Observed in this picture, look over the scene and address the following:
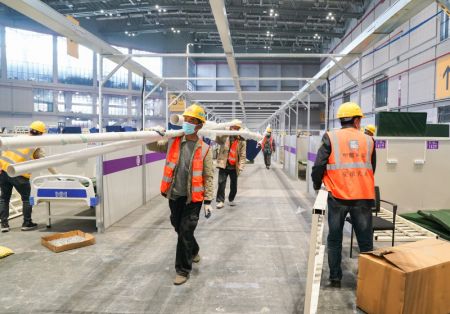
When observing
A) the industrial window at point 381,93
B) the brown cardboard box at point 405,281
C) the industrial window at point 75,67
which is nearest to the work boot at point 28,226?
the brown cardboard box at point 405,281

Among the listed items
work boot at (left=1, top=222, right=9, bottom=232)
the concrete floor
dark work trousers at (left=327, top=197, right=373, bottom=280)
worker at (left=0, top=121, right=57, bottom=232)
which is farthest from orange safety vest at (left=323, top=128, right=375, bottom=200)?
work boot at (left=1, top=222, right=9, bottom=232)

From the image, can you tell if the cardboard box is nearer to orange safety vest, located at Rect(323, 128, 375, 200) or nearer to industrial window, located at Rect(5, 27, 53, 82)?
orange safety vest, located at Rect(323, 128, 375, 200)

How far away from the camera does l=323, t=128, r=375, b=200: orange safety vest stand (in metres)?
2.95

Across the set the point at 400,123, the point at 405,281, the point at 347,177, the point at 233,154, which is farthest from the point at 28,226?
the point at 400,123

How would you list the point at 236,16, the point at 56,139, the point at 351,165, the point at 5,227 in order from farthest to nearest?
the point at 236,16 → the point at 5,227 → the point at 351,165 → the point at 56,139

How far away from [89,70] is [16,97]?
4.87 meters

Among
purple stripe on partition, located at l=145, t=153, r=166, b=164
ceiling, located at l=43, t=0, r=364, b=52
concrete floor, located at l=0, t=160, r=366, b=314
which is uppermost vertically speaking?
ceiling, located at l=43, t=0, r=364, b=52

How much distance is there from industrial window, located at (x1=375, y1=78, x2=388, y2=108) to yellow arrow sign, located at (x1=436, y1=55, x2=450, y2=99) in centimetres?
396

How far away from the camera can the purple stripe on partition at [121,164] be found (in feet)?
16.0

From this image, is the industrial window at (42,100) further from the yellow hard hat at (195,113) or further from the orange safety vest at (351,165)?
the orange safety vest at (351,165)

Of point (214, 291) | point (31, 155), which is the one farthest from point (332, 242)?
point (31, 155)

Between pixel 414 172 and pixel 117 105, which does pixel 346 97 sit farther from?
pixel 414 172

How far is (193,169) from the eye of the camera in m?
3.22

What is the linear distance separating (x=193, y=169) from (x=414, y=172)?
3.99 metres
